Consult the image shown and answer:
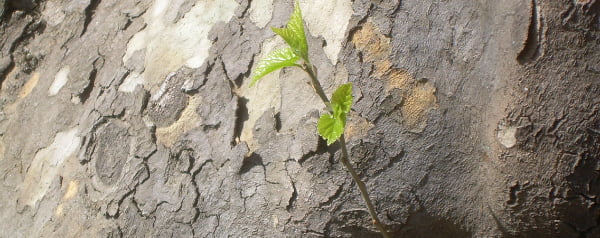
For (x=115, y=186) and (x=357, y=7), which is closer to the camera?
(x=357, y=7)

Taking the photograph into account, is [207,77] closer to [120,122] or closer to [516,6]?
[120,122]

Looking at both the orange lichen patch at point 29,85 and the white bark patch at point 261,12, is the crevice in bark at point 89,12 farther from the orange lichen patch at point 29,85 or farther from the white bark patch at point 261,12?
the white bark patch at point 261,12

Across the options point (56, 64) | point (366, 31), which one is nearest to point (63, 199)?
point (56, 64)

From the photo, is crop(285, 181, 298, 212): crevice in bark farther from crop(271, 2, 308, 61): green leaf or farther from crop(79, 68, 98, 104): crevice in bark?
crop(79, 68, 98, 104): crevice in bark

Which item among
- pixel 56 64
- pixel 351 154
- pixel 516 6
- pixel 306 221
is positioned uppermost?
pixel 516 6

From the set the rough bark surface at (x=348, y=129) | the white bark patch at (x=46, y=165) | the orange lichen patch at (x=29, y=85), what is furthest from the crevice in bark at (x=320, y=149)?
the orange lichen patch at (x=29, y=85)

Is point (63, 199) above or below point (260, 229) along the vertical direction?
below

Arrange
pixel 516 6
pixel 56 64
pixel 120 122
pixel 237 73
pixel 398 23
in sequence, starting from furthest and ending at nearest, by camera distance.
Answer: pixel 56 64, pixel 120 122, pixel 237 73, pixel 398 23, pixel 516 6
